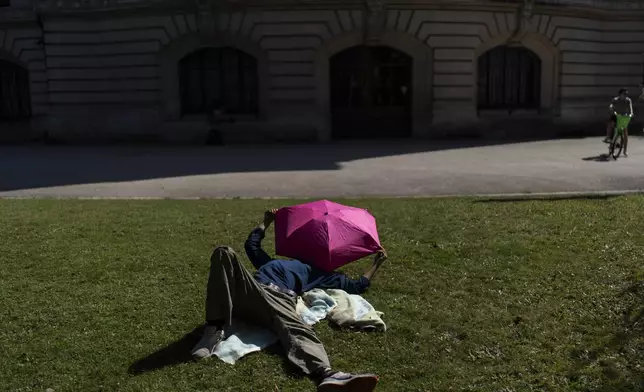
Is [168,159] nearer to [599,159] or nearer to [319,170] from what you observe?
[319,170]

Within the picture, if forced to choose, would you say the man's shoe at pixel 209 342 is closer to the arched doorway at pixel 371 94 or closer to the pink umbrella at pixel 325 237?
the pink umbrella at pixel 325 237

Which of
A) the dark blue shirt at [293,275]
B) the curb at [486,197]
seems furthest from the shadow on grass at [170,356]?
the curb at [486,197]

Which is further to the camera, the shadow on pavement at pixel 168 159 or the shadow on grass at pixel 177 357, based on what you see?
the shadow on pavement at pixel 168 159

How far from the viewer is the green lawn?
451cm

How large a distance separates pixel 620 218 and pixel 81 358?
733cm

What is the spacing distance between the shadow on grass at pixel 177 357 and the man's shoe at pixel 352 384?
1.67ft

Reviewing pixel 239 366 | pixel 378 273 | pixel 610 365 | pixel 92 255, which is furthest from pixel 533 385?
pixel 92 255

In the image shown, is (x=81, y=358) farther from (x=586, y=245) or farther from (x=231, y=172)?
(x=231, y=172)

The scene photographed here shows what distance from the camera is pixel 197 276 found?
6742mm

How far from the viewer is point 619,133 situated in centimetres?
1695

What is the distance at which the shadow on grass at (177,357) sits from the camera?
15.1ft

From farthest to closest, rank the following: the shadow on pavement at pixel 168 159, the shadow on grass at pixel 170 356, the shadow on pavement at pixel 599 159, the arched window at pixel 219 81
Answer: the arched window at pixel 219 81
the shadow on pavement at pixel 599 159
the shadow on pavement at pixel 168 159
the shadow on grass at pixel 170 356

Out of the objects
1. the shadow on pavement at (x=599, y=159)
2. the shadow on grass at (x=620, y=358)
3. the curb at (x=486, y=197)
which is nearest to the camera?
the shadow on grass at (x=620, y=358)

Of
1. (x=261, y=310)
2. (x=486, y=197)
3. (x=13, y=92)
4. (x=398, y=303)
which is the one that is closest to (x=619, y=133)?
(x=486, y=197)
